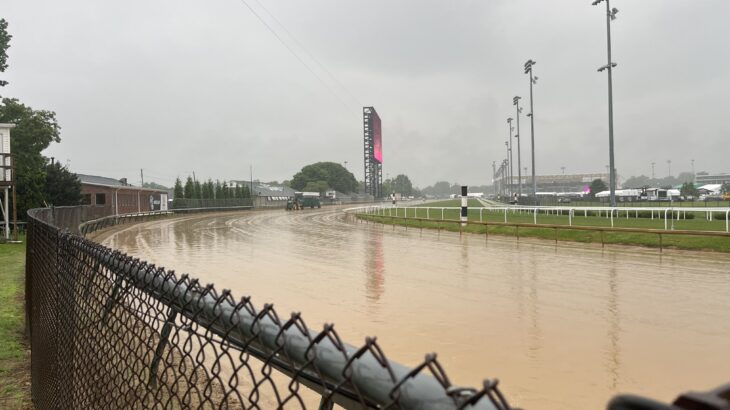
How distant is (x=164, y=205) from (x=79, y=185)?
18964 millimetres

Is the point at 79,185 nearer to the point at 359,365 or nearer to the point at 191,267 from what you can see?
the point at 191,267

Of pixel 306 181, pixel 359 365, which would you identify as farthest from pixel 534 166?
pixel 306 181

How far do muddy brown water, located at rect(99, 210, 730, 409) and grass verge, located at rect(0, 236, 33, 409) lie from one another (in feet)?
11.1

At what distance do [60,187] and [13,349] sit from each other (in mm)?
26730

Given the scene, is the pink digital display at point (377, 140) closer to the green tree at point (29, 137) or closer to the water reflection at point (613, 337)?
the green tree at point (29, 137)

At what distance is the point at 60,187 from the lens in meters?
29.6

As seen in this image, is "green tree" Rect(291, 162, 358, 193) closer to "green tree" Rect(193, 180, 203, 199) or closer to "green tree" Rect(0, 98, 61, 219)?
"green tree" Rect(193, 180, 203, 199)

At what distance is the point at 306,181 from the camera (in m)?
136

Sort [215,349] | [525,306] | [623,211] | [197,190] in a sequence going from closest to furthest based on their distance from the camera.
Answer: [215,349] < [525,306] < [623,211] < [197,190]

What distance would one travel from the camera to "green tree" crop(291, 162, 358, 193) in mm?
136000

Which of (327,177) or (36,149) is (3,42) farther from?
(327,177)

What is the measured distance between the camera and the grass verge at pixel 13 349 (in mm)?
4844

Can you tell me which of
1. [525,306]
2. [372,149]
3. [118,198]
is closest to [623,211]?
[525,306]

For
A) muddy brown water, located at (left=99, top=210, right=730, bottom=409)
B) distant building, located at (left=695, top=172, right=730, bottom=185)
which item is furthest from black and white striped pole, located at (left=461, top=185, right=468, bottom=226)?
distant building, located at (left=695, top=172, right=730, bottom=185)
